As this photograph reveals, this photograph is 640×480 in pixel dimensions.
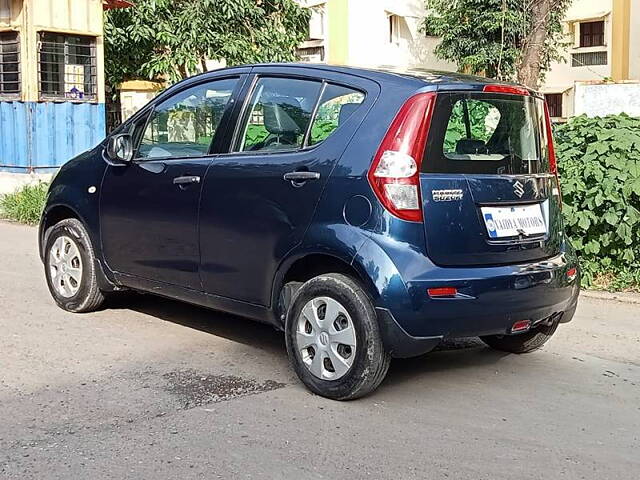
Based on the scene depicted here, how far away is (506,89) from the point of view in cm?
518

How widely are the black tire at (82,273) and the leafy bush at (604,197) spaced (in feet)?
13.3

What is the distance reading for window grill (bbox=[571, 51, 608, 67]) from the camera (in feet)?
102

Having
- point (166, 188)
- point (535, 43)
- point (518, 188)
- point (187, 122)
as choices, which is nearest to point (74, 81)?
point (535, 43)

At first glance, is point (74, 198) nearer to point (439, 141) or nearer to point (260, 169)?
point (260, 169)

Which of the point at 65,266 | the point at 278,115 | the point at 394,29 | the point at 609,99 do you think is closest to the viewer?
the point at 278,115

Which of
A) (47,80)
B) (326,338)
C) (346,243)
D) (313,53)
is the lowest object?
(326,338)

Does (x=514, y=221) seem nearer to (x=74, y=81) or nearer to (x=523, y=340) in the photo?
(x=523, y=340)

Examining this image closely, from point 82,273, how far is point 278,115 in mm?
2228

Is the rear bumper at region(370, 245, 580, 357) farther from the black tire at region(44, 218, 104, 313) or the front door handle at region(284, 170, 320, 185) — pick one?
the black tire at region(44, 218, 104, 313)

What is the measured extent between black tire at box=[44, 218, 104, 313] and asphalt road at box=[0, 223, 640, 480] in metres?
0.13

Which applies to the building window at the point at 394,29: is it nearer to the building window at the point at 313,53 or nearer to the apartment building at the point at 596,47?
the building window at the point at 313,53

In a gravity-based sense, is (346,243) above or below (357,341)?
above

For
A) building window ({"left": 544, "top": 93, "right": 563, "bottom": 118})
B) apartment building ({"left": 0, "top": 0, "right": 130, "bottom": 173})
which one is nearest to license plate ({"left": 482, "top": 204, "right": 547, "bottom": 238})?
apartment building ({"left": 0, "top": 0, "right": 130, "bottom": 173})

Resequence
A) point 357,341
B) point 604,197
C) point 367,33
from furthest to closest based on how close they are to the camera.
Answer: point 367,33, point 604,197, point 357,341
